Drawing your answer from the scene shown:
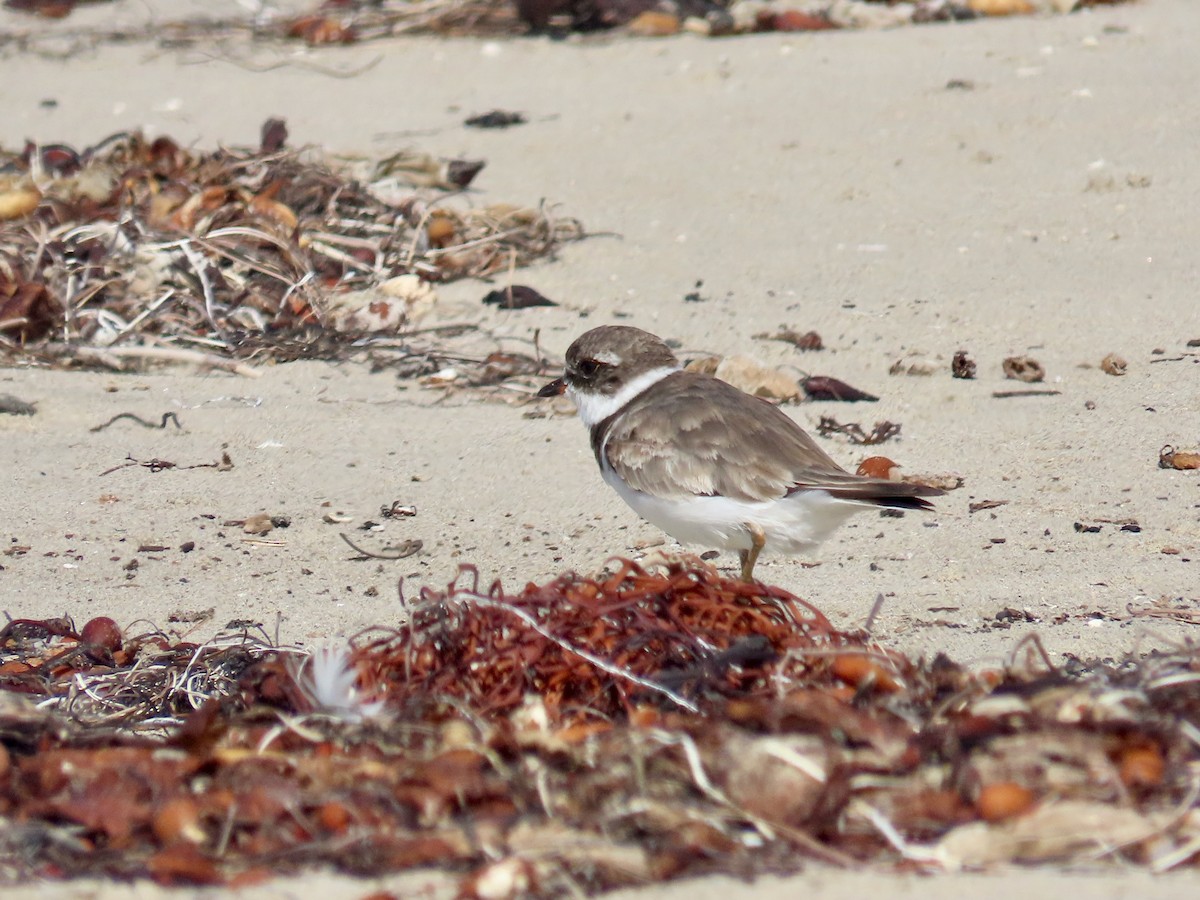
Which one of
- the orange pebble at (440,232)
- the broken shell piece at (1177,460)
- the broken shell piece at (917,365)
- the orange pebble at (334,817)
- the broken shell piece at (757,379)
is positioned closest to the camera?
the orange pebble at (334,817)

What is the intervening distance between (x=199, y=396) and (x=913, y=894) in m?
3.71

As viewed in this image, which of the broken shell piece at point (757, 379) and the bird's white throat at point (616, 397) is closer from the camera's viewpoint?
the bird's white throat at point (616, 397)

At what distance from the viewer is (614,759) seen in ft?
8.20

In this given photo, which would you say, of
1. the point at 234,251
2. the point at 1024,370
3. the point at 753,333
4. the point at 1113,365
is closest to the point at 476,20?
the point at 234,251

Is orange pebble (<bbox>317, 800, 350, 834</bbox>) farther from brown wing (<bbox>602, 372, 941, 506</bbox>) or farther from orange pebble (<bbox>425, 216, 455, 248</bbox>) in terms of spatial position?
orange pebble (<bbox>425, 216, 455, 248</bbox>)

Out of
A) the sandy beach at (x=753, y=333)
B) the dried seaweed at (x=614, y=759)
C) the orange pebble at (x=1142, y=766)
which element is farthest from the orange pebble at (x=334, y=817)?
the orange pebble at (x=1142, y=766)

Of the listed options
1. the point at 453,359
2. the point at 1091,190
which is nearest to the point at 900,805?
the point at 453,359

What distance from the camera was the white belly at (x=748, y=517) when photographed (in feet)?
12.5

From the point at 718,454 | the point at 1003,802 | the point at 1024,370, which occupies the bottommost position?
the point at 1024,370

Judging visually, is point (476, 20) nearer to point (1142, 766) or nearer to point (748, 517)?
point (748, 517)

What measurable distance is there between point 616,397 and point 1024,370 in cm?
153

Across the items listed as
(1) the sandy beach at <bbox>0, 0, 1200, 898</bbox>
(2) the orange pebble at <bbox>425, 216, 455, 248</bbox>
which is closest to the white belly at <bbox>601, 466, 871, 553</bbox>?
(1) the sandy beach at <bbox>0, 0, 1200, 898</bbox>

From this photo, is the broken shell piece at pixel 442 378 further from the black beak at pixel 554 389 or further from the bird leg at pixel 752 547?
the bird leg at pixel 752 547

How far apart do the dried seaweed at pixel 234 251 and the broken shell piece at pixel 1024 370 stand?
6.29 feet
